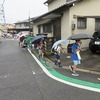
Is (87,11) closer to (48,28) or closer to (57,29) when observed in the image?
(57,29)

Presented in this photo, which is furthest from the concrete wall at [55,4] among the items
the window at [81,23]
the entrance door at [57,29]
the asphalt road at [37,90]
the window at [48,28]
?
the asphalt road at [37,90]

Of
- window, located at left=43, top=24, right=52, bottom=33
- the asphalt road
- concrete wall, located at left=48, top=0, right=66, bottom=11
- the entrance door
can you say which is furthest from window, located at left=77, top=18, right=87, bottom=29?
concrete wall, located at left=48, top=0, right=66, bottom=11

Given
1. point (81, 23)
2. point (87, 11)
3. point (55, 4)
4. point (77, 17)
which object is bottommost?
point (81, 23)

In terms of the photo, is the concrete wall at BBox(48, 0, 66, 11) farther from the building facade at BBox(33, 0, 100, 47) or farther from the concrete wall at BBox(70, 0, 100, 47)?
the concrete wall at BBox(70, 0, 100, 47)

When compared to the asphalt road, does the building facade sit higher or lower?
higher

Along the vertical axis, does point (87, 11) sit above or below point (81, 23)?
above

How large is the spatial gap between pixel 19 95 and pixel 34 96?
0.48 metres

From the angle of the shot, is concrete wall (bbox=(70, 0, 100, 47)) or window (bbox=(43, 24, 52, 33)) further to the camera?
window (bbox=(43, 24, 52, 33))

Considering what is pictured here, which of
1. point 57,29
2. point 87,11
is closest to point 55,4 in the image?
point 57,29

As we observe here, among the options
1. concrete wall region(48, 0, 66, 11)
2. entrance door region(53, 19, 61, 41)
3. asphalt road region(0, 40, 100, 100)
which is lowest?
asphalt road region(0, 40, 100, 100)

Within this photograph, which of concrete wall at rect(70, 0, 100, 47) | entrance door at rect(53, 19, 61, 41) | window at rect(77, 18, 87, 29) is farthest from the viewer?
entrance door at rect(53, 19, 61, 41)

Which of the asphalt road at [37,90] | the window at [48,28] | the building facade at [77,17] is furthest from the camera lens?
the window at [48,28]

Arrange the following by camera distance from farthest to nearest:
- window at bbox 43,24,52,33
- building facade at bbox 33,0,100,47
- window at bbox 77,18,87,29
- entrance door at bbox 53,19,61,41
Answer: window at bbox 43,24,52,33
entrance door at bbox 53,19,61,41
window at bbox 77,18,87,29
building facade at bbox 33,0,100,47

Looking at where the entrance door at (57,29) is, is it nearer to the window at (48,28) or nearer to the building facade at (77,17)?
the building facade at (77,17)
